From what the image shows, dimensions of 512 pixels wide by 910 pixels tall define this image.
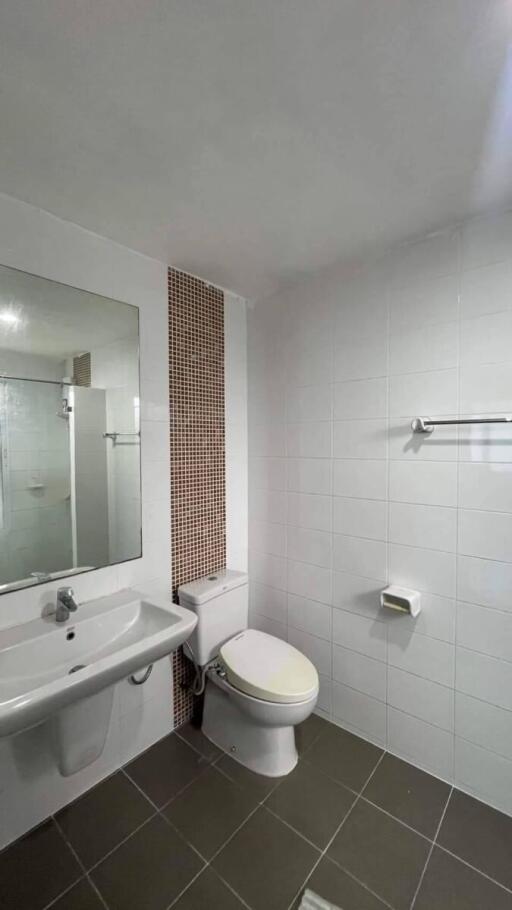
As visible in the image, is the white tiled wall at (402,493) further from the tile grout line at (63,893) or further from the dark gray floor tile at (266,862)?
the tile grout line at (63,893)

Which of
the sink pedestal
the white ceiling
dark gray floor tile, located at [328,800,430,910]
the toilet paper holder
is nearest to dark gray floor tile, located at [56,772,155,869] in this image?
the sink pedestal

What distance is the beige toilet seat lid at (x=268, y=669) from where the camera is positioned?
57.8 inches

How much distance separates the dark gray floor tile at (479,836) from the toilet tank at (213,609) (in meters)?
1.08

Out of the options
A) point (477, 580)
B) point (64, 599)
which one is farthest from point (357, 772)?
point (64, 599)

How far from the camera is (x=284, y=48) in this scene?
32.4 inches

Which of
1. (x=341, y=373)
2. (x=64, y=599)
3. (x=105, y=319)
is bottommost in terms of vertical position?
(x=64, y=599)

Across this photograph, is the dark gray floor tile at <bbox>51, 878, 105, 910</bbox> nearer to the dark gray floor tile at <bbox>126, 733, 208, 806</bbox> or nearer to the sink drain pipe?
the dark gray floor tile at <bbox>126, 733, 208, 806</bbox>

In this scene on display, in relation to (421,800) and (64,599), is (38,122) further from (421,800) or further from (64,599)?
(421,800)

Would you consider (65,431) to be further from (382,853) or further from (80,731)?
(382,853)

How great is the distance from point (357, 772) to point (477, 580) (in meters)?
0.99

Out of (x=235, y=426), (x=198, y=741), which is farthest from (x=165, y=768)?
(x=235, y=426)

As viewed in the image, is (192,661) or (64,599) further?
(192,661)

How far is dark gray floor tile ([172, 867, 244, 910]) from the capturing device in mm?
1135

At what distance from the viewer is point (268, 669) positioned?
159 centimetres
